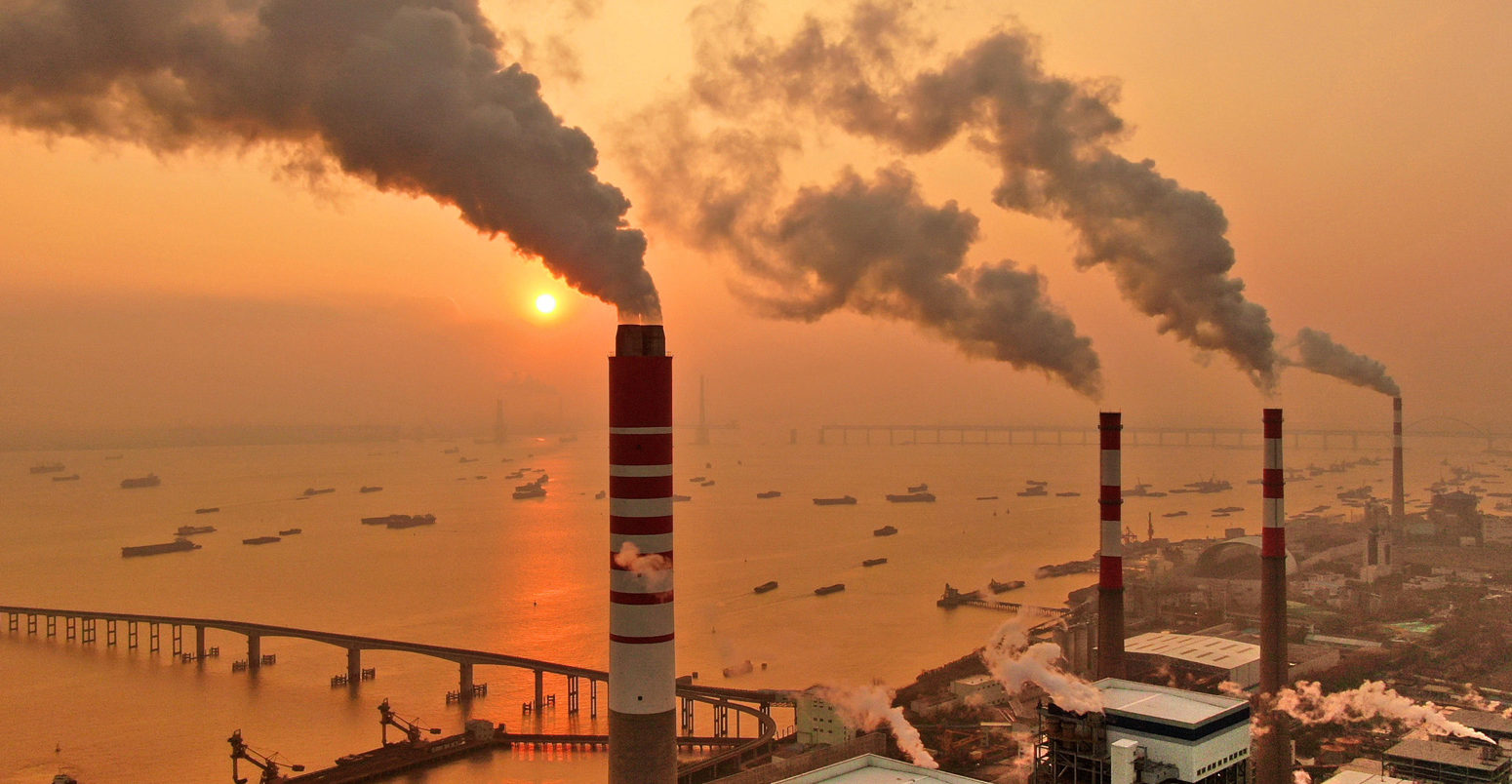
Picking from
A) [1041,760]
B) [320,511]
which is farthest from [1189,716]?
[320,511]

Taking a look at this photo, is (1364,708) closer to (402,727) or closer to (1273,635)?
(1273,635)

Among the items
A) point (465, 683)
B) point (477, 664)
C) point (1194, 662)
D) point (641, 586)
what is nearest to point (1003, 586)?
point (1194, 662)

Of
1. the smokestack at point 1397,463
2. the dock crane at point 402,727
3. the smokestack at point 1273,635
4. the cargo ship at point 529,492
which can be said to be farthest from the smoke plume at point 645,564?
the cargo ship at point 529,492

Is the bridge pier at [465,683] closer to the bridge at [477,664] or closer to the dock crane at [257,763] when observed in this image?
the bridge at [477,664]

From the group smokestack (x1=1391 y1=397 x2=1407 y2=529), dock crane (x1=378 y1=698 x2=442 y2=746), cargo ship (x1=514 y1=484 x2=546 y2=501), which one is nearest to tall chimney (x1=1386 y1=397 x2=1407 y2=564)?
smokestack (x1=1391 y1=397 x2=1407 y2=529)

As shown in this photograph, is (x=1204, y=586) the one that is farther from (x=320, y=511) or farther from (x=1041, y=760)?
(x=320, y=511)

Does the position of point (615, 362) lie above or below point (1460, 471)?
above
